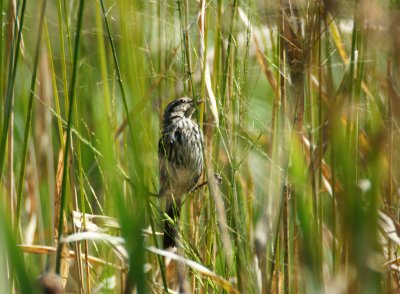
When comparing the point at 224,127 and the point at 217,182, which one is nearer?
the point at 224,127

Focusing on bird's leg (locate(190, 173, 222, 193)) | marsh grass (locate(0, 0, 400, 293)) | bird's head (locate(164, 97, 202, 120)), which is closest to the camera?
marsh grass (locate(0, 0, 400, 293))

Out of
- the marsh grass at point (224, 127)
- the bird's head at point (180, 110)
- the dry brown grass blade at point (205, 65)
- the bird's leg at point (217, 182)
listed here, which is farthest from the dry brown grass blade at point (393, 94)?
the bird's head at point (180, 110)

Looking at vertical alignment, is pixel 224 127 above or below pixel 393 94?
below

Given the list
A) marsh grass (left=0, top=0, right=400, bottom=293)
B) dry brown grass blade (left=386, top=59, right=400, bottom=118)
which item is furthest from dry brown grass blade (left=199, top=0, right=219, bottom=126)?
dry brown grass blade (left=386, top=59, right=400, bottom=118)

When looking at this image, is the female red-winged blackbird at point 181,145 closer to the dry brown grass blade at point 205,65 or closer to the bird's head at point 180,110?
the bird's head at point 180,110

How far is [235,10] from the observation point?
237 cm

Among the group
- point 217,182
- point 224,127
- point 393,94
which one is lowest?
point 217,182

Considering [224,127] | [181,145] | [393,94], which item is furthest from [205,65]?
[181,145]

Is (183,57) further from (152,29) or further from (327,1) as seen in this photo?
(327,1)

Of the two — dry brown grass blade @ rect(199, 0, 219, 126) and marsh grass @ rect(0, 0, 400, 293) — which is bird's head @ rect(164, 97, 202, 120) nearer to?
marsh grass @ rect(0, 0, 400, 293)

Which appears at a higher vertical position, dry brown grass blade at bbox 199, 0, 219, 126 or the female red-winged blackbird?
dry brown grass blade at bbox 199, 0, 219, 126

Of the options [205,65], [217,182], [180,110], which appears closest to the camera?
[205,65]

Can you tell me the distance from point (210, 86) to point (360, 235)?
152cm

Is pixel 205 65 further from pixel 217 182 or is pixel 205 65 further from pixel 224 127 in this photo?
pixel 217 182
